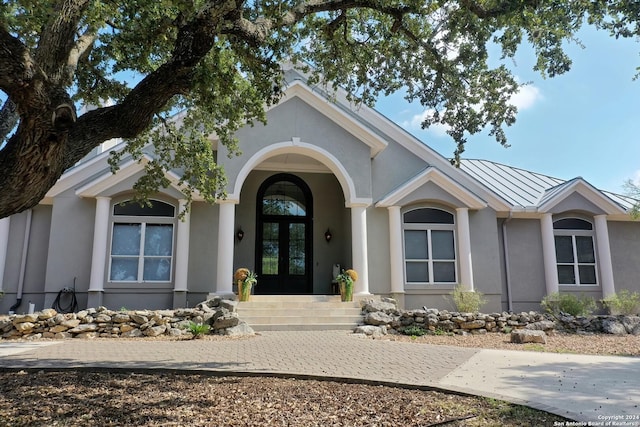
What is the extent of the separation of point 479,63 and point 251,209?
9401 mm

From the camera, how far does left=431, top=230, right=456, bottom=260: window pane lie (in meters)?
14.3

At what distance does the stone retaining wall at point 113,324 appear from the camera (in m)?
10.1

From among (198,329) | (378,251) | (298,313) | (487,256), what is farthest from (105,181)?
(487,256)

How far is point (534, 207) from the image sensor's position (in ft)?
49.1

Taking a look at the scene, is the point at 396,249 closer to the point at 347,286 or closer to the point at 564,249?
the point at 347,286

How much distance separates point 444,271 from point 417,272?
0.84 metres

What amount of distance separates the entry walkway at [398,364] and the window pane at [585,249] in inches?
341

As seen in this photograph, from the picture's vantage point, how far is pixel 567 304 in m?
13.1

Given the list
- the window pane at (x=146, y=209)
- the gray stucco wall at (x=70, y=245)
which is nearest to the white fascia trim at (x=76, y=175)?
the gray stucco wall at (x=70, y=245)

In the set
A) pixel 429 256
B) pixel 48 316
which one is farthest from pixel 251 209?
pixel 48 316

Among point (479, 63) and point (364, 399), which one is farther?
point (479, 63)

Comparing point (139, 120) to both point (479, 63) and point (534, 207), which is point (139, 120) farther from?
point (534, 207)

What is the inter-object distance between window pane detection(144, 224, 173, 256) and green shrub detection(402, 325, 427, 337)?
681cm

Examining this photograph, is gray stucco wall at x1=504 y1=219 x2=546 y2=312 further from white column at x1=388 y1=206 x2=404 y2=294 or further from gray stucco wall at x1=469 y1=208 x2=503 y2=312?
white column at x1=388 y1=206 x2=404 y2=294
